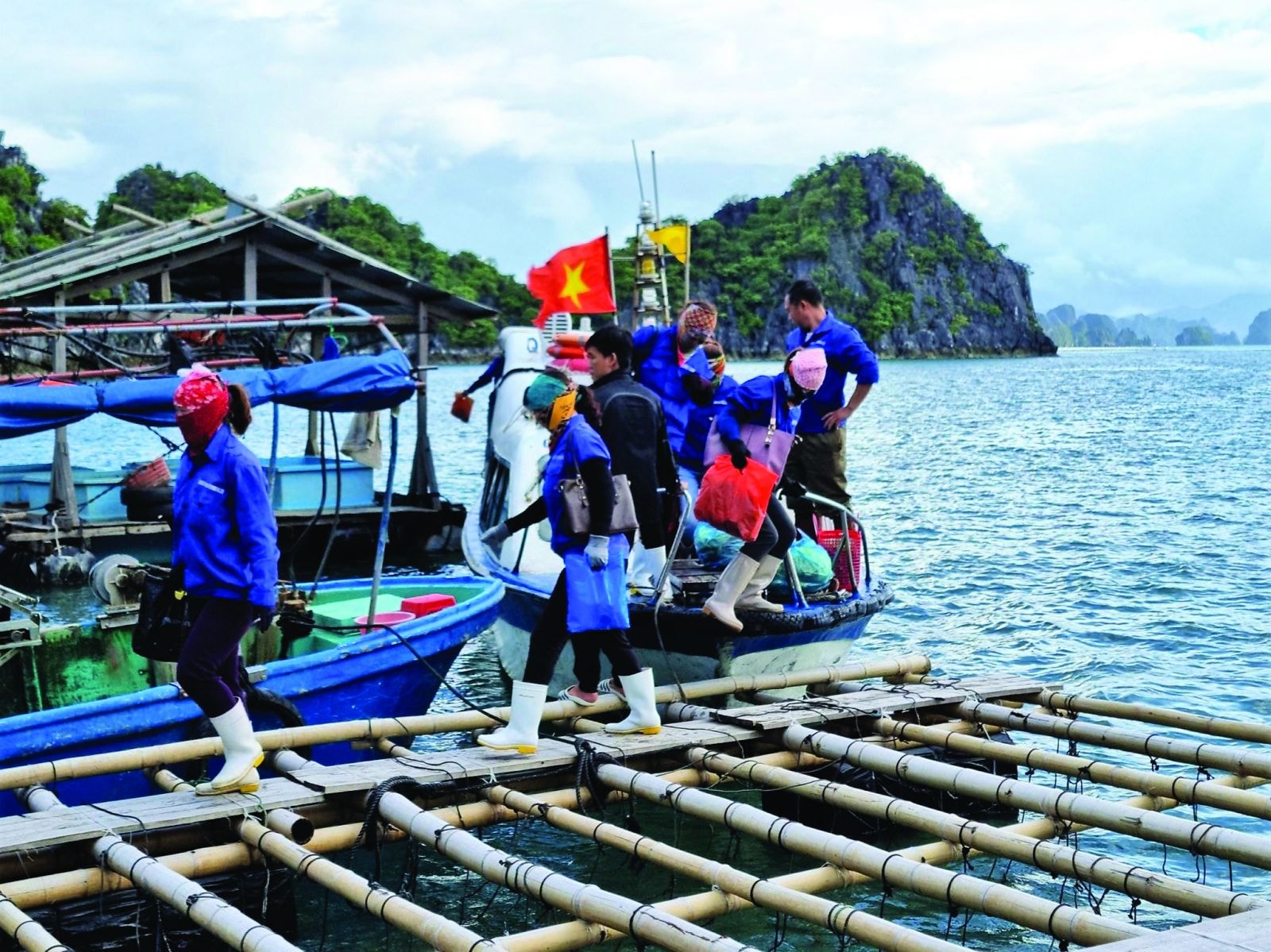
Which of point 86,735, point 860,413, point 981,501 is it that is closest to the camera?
point 86,735

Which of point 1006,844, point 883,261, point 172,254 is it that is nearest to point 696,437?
point 1006,844

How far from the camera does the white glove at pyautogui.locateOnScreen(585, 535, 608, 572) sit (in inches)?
300

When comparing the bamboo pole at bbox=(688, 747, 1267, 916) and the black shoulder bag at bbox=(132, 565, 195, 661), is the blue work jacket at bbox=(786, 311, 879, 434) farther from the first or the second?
the black shoulder bag at bbox=(132, 565, 195, 661)

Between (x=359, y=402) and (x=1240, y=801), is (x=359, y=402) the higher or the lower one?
the higher one

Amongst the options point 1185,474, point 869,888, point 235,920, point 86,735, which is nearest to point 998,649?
point 869,888

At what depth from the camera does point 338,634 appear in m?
10.5

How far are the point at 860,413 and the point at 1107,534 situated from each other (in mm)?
47953

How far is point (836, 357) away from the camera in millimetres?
10227

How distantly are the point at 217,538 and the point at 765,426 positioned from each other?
13.3 feet

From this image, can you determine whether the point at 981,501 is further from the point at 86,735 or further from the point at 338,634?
the point at 86,735

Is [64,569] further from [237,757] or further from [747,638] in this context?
[237,757]

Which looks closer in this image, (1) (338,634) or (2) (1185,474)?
(1) (338,634)

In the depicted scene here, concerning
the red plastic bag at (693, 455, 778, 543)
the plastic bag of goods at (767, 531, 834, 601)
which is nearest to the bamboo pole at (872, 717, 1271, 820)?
the red plastic bag at (693, 455, 778, 543)

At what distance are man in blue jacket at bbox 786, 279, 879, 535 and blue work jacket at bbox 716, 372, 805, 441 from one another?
0.66 meters
